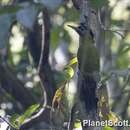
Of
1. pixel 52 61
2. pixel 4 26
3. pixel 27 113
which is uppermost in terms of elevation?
pixel 4 26

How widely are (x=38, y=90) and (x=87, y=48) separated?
3.83 feet

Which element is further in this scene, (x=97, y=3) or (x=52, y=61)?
(x=52, y=61)

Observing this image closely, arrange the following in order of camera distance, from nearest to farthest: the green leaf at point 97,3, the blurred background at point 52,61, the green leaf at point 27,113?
the green leaf at point 97,3
the green leaf at point 27,113
the blurred background at point 52,61

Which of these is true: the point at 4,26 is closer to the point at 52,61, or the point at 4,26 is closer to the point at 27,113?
the point at 27,113

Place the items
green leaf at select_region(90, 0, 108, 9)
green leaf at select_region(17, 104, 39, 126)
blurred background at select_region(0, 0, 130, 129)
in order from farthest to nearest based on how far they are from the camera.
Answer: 1. blurred background at select_region(0, 0, 130, 129)
2. green leaf at select_region(17, 104, 39, 126)
3. green leaf at select_region(90, 0, 108, 9)

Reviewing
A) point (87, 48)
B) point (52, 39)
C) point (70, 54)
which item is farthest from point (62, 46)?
point (87, 48)

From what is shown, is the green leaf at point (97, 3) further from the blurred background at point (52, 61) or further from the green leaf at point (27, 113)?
the blurred background at point (52, 61)

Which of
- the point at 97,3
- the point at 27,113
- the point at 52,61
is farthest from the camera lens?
the point at 52,61

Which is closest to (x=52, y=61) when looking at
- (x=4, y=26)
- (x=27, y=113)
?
(x=27, y=113)

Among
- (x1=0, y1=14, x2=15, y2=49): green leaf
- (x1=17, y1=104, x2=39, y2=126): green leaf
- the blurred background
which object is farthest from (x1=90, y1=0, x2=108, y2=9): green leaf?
the blurred background

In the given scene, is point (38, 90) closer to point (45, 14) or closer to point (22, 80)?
point (22, 80)

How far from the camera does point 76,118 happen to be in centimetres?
108

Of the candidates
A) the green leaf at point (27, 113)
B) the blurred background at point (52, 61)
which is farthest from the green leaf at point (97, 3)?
the blurred background at point (52, 61)

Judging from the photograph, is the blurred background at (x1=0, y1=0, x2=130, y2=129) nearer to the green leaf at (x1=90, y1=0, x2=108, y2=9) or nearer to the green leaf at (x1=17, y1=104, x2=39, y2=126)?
the green leaf at (x1=17, y1=104, x2=39, y2=126)
